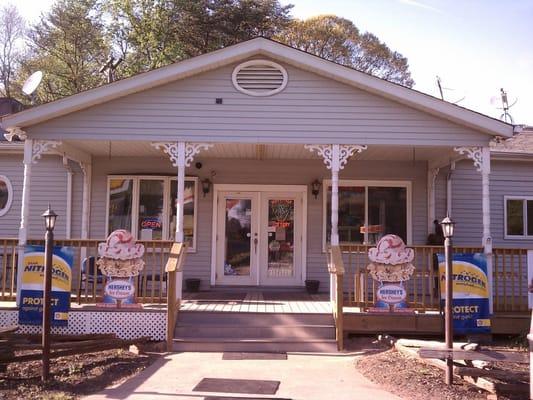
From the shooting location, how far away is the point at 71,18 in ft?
86.1

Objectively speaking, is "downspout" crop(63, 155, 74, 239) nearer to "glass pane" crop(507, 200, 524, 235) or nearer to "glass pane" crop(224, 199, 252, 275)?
"glass pane" crop(224, 199, 252, 275)

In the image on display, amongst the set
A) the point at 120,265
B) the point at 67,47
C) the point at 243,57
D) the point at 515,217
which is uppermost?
the point at 67,47

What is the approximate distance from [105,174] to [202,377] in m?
6.44

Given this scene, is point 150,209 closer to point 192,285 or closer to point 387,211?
point 192,285

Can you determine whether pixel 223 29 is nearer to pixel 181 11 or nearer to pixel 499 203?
pixel 181 11

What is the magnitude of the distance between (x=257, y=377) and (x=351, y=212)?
583cm

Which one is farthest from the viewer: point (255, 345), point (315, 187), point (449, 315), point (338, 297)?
point (315, 187)

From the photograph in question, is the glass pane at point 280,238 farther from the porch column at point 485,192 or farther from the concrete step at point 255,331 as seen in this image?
the porch column at point 485,192

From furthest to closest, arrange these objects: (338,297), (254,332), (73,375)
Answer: (254,332) < (338,297) < (73,375)

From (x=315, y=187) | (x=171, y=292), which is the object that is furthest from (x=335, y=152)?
(x=171, y=292)

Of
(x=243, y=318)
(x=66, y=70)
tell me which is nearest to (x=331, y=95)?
(x=243, y=318)

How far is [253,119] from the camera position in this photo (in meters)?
9.06

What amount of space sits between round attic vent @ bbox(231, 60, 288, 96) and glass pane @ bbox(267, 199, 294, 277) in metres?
3.05

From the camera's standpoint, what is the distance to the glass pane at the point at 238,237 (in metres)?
11.5
